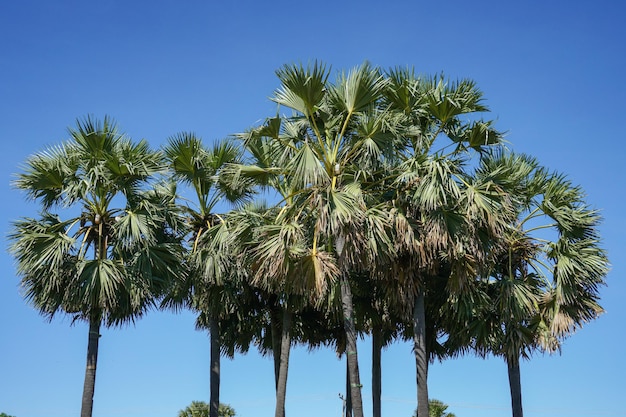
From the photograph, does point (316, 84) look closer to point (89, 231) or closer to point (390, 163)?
point (390, 163)

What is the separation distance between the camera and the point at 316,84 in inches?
687

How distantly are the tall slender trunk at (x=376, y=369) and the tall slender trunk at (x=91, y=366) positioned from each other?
26.4ft

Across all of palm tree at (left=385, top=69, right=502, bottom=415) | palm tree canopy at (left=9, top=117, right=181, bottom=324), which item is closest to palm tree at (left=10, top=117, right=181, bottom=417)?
palm tree canopy at (left=9, top=117, right=181, bottom=324)

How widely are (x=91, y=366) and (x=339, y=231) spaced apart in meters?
7.05

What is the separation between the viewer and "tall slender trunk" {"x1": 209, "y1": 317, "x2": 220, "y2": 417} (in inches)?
889

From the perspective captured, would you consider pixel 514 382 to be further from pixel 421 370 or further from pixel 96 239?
pixel 96 239

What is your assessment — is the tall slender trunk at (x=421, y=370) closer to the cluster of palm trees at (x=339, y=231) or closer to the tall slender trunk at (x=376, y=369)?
the cluster of palm trees at (x=339, y=231)

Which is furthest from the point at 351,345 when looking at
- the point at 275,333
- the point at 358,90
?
the point at 275,333

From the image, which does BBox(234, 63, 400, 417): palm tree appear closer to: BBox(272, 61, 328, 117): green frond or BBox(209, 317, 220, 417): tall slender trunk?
BBox(272, 61, 328, 117): green frond

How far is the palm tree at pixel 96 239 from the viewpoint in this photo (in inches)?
758

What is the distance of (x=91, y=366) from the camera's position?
64.3 feet

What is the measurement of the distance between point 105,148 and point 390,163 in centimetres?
695

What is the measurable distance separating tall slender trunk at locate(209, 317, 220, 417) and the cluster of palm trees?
0.15ft

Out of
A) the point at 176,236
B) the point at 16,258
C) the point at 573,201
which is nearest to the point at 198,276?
the point at 176,236
